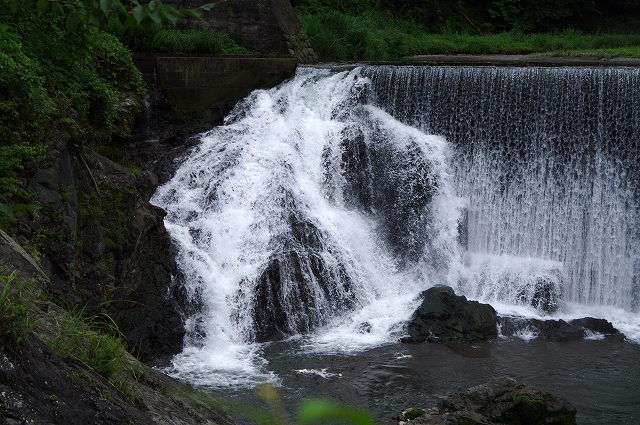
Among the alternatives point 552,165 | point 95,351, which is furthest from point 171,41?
point 95,351

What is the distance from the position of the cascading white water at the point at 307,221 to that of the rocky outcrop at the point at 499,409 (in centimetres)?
267

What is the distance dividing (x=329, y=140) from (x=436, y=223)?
2353mm

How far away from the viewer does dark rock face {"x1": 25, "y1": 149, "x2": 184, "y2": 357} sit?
8867mm

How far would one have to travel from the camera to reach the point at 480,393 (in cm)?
778

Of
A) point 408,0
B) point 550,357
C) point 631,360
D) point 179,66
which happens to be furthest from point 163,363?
point 408,0

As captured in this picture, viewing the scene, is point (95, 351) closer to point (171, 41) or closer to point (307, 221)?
point (307, 221)

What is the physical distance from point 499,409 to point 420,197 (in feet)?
19.3

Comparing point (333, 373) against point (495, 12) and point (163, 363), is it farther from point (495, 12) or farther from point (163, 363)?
point (495, 12)

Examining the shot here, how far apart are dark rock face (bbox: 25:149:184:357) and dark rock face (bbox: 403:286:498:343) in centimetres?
334

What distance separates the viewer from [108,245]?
994 centimetres

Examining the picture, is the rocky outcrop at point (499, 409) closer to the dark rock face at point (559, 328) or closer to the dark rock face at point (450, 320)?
the dark rock face at point (450, 320)

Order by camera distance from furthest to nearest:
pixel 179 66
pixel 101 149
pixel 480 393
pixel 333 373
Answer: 1. pixel 179 66
2. pixel 101 149
3. pixel 333 373
4. pixel 480 393

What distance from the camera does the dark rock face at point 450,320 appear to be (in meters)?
10.5

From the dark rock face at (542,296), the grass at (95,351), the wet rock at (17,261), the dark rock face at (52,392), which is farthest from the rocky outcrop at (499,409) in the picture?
the dark rock face at (542,296)
